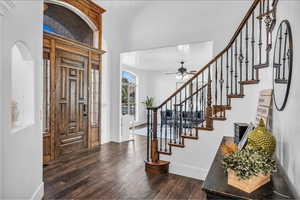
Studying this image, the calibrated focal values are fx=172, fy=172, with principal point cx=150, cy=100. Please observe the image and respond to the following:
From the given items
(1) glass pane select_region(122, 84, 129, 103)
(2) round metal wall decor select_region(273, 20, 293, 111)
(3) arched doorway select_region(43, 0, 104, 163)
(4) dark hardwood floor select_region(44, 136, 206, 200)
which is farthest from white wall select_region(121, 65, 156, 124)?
(2) round metal wall decor select_region(273, 20, 293, 111)

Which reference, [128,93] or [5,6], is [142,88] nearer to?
[128,93]

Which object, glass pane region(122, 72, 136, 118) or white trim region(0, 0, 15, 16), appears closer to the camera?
white trim region(0, 0, 15, 16)

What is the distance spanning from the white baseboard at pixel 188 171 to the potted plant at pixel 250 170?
6.71 ft

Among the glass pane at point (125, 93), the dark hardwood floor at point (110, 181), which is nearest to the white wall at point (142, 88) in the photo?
the glass pane at point (125, 93)

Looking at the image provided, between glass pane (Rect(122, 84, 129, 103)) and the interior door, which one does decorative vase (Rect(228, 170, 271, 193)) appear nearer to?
the interior door

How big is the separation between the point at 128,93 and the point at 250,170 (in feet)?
24.9

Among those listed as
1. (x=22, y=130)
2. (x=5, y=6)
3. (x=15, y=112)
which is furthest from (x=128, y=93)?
(x=5, y=6)

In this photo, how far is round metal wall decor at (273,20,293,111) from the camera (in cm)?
118

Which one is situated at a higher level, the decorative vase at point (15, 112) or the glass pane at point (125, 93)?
the glass pane at point (125, 93)

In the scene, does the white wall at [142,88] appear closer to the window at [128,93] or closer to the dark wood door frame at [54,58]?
the window at [128,93]

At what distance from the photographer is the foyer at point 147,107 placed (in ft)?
3.84

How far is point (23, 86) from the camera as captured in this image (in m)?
2.11

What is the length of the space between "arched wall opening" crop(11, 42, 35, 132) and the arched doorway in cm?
154

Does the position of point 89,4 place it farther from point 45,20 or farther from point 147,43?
point 147,43
